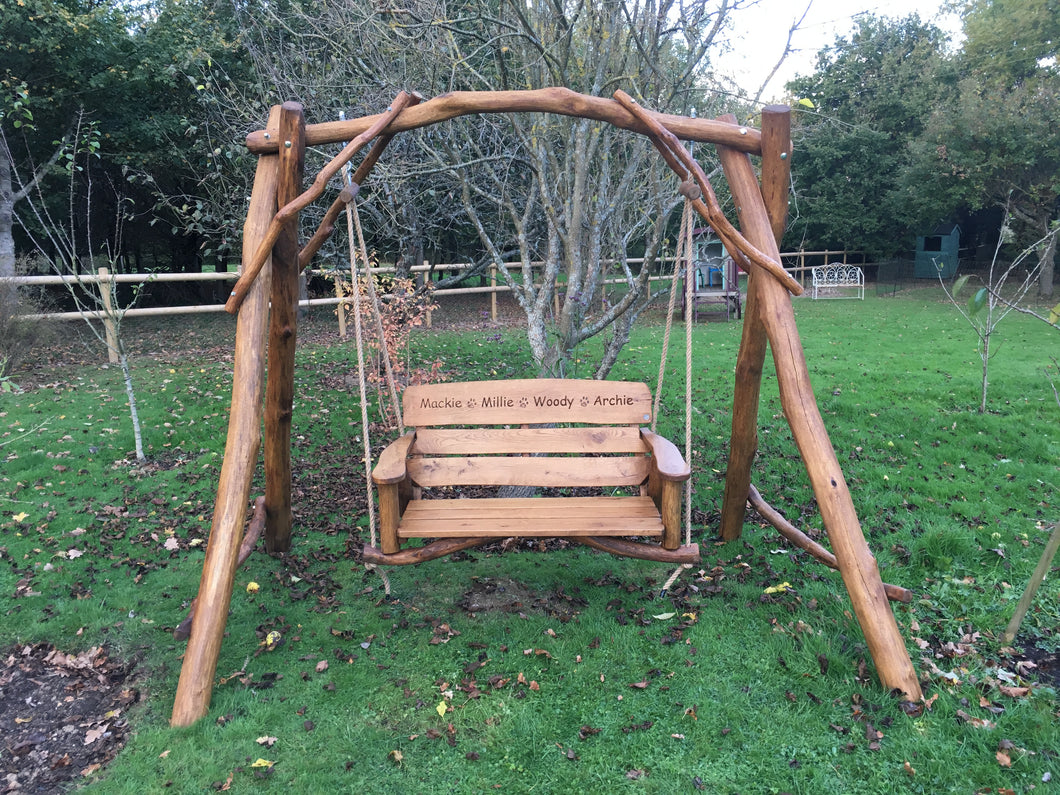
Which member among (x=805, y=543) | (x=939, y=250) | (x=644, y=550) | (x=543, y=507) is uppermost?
(x=939, y=250)

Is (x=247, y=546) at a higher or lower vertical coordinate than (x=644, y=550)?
lower

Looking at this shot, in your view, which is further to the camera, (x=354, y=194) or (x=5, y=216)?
(x=5, y=216)

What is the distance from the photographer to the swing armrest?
9.50ft

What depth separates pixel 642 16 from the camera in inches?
163

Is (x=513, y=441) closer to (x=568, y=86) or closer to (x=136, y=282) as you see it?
(x=568, y=86)

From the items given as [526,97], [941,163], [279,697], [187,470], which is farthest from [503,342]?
[941,163]

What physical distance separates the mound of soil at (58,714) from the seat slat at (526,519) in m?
1.30

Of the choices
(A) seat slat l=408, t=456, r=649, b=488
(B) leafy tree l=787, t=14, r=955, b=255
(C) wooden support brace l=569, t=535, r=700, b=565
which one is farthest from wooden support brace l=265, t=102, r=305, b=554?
(B) leafy tree l=787, t=14, r=955, b=255

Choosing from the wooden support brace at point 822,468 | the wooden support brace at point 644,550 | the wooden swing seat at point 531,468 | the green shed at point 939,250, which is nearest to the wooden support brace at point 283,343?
the wooden swing seat at point 531,468

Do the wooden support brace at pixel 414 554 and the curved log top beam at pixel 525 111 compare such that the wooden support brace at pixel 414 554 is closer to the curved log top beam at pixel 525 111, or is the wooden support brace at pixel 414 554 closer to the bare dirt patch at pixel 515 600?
the bare dirt patch at pixel 515 600

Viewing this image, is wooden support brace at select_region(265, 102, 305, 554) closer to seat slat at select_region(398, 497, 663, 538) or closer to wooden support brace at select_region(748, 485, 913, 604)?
seat slat at select_region(398, 497, 663, 538)

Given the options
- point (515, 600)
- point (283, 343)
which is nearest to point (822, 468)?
point (515, 600)

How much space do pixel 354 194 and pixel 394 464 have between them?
125cm

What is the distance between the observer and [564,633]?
124 inches
